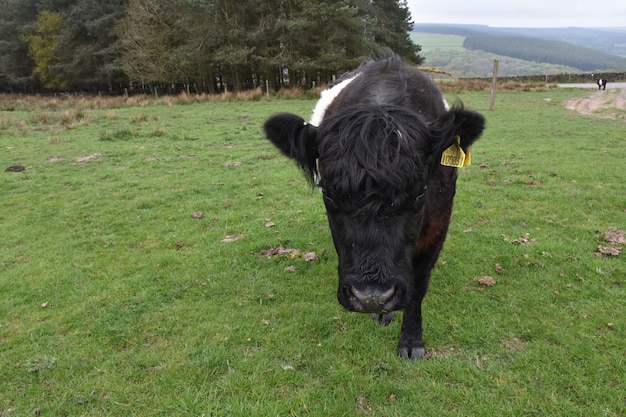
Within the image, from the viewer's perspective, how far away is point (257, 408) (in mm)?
3205

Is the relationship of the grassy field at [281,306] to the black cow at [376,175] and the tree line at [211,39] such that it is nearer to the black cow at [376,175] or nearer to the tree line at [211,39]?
the black cow at [376,175]

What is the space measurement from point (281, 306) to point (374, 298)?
2236 millimetres

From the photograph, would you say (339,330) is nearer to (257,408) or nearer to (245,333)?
(245,333)

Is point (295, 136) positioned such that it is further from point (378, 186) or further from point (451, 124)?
point (451, 124)

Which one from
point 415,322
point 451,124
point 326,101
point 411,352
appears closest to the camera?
point 451,124

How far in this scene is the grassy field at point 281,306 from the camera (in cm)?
334

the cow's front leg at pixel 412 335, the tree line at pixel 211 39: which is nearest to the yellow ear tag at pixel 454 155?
the cow's front leg at pixel 412 335

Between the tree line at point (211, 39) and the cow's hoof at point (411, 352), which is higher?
the tree line at point (211, 39)

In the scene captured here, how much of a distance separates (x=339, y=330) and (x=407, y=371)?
0.87 m

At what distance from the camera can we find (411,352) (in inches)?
150

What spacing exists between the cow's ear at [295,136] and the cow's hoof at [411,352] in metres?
2.02

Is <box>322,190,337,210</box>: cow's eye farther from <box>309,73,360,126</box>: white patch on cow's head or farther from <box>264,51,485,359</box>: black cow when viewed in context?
<box>309,73,360,126</box>: white patch on cow's head

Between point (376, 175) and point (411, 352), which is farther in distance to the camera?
point (411, 352)

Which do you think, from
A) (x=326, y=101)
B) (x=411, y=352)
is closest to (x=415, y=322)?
(x=411, y=352)
